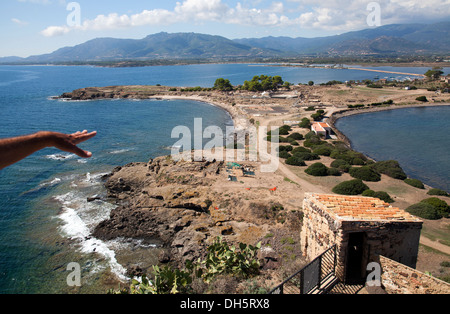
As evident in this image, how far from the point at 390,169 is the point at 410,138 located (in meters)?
25.1

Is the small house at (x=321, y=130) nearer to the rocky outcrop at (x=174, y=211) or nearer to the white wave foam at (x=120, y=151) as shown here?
the rocky outcrop at (x=174, y=211)

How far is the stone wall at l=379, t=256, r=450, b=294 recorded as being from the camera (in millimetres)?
9250

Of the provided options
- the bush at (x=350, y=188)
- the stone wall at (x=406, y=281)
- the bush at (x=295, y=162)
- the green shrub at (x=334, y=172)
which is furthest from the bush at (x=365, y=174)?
the stone wall at (x=406, y=281)

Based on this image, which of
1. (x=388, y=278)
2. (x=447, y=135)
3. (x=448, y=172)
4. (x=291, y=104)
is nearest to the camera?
(x=388, y=278)

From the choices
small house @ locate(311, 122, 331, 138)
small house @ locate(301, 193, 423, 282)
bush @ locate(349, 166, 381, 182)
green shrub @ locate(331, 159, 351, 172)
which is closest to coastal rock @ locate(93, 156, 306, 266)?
small house @ locate(301, 193, 423, 282)

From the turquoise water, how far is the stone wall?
2628cm

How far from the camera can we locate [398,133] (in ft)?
176

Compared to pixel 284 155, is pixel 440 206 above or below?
below

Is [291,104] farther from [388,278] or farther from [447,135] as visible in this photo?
[388,278]

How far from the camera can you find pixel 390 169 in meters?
31.2

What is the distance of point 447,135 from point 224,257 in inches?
2208

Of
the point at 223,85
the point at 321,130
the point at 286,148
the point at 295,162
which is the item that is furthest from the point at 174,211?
the point at 223,85

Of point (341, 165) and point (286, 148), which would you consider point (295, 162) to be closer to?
point (341, 165)
